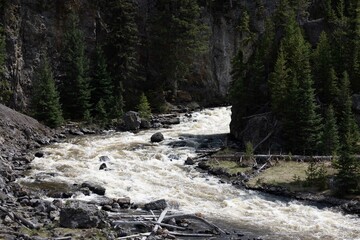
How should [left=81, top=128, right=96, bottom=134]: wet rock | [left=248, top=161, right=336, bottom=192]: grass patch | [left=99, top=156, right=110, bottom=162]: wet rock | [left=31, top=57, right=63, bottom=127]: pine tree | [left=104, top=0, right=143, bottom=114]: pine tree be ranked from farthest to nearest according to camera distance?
[left=104, top=0, right=143, bottom=114]: pine tree, [left=31, top=57, right=63, bottom=127]: pine tree, [left=81, top=128, right=96, bottom=134]: wet rock, [left=99, top=156, right=110, bottom=162]: wet rock, [left=248, top=161, right=336, bottom=192]: grass patch

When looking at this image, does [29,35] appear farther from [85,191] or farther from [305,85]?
[305,85]

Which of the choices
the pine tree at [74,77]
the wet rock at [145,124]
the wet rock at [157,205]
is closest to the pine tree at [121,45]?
the pine tree at [74,77]

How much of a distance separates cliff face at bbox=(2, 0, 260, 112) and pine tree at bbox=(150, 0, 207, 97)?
251 cm

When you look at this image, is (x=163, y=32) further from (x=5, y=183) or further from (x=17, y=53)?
(x=5, y=183)

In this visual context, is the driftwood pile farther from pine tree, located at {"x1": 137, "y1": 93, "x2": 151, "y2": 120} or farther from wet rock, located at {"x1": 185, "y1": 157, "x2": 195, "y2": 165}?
pine tree, located at {"x1": 137, "y1": 93, "x2": 151, "y2": 120}

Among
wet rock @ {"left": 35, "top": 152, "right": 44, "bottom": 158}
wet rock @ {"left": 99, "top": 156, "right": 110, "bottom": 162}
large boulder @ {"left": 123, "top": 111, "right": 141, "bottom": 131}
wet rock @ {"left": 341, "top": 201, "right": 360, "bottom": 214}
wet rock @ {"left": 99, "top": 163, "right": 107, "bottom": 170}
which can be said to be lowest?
wet rock @ {"left": 341, "top": 201, "right": 360, "bottom": 214}

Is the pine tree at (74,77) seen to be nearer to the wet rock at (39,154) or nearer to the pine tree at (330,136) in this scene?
the wet rock at (39,154)

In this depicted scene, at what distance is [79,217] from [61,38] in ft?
141

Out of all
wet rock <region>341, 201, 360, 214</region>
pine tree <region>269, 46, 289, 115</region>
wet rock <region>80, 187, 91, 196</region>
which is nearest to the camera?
wet rock <region>341, 201, 360, 214</region>

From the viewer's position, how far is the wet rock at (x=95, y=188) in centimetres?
3048

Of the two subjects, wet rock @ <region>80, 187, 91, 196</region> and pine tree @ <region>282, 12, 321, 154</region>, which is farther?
pine tree @ <region>282, 12, 321, 154</region>

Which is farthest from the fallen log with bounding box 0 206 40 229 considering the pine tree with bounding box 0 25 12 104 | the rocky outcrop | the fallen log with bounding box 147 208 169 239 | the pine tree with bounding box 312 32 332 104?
the pine tree with bounding box 0 25 12 104

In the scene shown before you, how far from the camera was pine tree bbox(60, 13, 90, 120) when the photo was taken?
58.9 meters

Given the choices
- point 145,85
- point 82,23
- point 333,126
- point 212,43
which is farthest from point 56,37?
point 333,126
